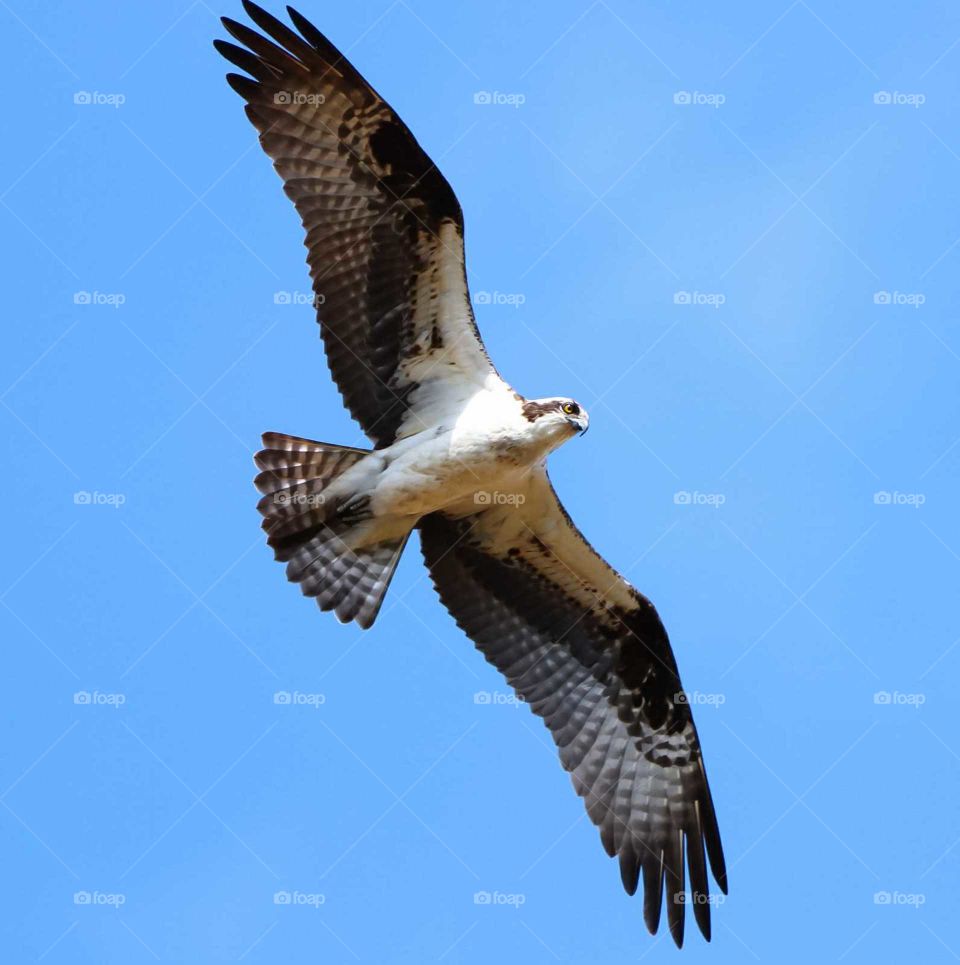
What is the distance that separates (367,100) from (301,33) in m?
0.70

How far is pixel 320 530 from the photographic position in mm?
12508

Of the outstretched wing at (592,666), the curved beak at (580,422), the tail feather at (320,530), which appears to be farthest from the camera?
the outstretched wing at (592,666)

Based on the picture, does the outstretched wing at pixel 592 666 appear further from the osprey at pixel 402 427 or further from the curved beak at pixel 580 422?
the curved beak at pixel 580 422

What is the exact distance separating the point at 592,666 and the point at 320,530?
2.67 metres

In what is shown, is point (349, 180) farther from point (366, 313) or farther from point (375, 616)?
point (375, 616)

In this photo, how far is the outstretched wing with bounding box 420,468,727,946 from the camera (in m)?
13.1

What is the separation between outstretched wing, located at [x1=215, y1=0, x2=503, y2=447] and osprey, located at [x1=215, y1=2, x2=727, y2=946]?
0.01 meters

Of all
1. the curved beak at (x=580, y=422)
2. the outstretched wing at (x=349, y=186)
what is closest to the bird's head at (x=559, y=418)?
the curved beak at (x=580, y=422)

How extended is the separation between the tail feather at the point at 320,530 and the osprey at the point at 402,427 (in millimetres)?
11

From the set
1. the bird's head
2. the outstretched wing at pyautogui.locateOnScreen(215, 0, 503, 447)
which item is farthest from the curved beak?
the outstretched wing at pyautogui.locateOnScreen(215, 0, 503, 447)

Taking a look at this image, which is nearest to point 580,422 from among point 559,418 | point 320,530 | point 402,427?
point 559,418

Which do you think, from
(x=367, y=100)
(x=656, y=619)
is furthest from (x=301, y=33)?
(x=656, y=619)

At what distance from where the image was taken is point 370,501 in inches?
490

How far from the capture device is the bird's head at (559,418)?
11.8 m
